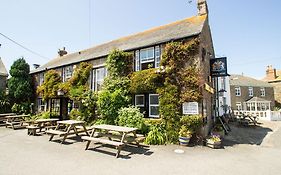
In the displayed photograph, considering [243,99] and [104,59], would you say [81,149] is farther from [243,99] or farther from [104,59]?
[243,99]

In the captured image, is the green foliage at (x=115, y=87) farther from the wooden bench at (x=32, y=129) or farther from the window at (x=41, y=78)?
the window at (x=41, y=78)

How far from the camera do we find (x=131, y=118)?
11.2 meters

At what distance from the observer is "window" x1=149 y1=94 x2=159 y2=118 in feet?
39.1

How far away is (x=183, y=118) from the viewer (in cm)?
997

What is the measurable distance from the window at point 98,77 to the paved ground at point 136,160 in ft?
22.0

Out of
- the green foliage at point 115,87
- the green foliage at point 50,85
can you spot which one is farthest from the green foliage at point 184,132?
the green foliage at point 50,85

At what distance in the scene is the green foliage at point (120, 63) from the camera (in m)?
13.5

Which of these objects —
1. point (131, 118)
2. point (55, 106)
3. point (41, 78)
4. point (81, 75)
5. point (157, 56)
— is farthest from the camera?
point (41, 78)

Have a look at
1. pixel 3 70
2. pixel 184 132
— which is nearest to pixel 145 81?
pixel 184 132

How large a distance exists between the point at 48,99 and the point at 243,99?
111 ft

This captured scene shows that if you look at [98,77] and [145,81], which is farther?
[98,77]

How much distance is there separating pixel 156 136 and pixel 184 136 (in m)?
1.54

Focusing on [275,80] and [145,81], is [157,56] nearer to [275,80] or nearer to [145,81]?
[145,81]

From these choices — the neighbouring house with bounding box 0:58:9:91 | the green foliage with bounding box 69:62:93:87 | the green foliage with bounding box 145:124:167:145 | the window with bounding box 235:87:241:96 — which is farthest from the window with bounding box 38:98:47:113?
the window with bounding box 235:87:241:96
